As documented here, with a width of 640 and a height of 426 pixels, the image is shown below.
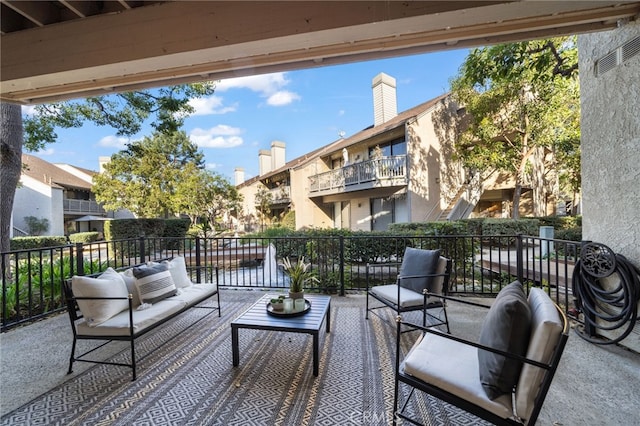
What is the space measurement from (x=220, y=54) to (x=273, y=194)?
63.4 ft

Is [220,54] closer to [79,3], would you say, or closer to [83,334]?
[79,3]

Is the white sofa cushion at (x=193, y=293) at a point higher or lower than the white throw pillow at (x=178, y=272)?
lower

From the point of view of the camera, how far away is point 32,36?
7.82 feet

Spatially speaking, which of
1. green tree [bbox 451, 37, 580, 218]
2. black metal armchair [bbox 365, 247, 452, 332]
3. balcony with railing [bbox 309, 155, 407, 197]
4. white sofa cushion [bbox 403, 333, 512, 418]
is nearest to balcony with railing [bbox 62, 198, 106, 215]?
balcony with railing [bbox 309, 155, 407, 197]

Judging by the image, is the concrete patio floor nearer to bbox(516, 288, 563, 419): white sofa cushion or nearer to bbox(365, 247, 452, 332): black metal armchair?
bbox(365, 247, 452, 332): black metal armchair

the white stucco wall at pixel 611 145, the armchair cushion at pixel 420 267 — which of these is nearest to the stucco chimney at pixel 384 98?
the white stucco wall at pixel 611 145

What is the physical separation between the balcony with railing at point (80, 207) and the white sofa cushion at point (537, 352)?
91.6 ft

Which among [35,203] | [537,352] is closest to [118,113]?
[537,352]

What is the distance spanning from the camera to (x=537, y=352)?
4.58 feet

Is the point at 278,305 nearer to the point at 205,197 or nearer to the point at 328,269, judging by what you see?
the point at 328,269

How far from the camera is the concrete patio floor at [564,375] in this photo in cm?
199

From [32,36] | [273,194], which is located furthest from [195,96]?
[273,194]

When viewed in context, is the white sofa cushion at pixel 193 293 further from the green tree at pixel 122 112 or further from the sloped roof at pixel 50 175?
the sloped roof at pixel 50 175

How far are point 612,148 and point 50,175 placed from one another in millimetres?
29496
